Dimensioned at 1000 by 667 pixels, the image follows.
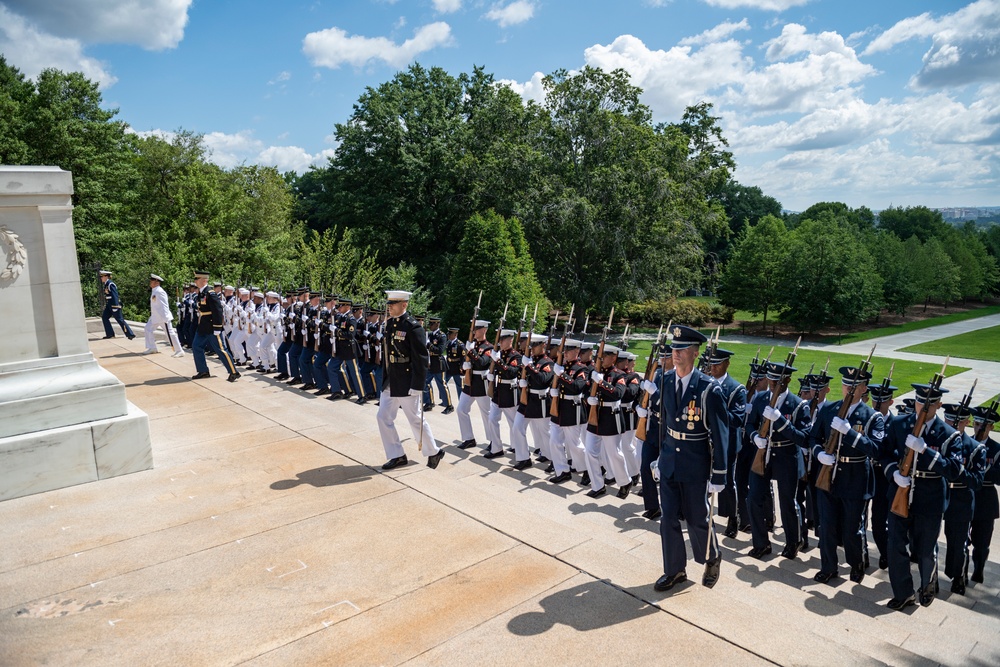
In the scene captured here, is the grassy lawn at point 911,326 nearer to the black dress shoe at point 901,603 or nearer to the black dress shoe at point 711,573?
the black dress shoe at point 901,603

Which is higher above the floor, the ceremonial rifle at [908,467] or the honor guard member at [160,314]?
the honor guard member at [160,314]

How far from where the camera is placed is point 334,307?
1327 cm

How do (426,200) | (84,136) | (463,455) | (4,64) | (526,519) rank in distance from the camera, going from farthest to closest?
(426,200) < (4,64) < (84,136) < (463,455) < (526,519)

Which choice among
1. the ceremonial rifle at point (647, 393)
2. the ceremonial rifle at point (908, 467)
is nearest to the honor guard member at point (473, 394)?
the ceremonial rifle at point (647, 393)

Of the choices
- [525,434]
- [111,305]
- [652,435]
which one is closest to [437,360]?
[525,434]

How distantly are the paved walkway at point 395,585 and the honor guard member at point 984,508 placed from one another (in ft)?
0.98

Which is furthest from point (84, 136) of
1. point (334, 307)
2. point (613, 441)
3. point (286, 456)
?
point (613, 441)

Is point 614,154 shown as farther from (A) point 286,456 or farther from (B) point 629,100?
(A) point 286,456

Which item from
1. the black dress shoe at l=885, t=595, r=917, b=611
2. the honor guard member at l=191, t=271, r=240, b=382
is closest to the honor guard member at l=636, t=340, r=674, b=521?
the black dress shoe at l=885, t=595, r=917, b=611

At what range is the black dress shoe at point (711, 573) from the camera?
214 inches

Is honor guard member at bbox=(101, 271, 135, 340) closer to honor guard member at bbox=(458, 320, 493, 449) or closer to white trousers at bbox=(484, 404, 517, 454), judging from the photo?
honor guard member at bbox=(458, 320, 493, 449)

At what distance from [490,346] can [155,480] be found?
4695mm

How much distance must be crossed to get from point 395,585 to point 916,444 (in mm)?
4519

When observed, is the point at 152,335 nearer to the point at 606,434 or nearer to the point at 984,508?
the point at 606,434
